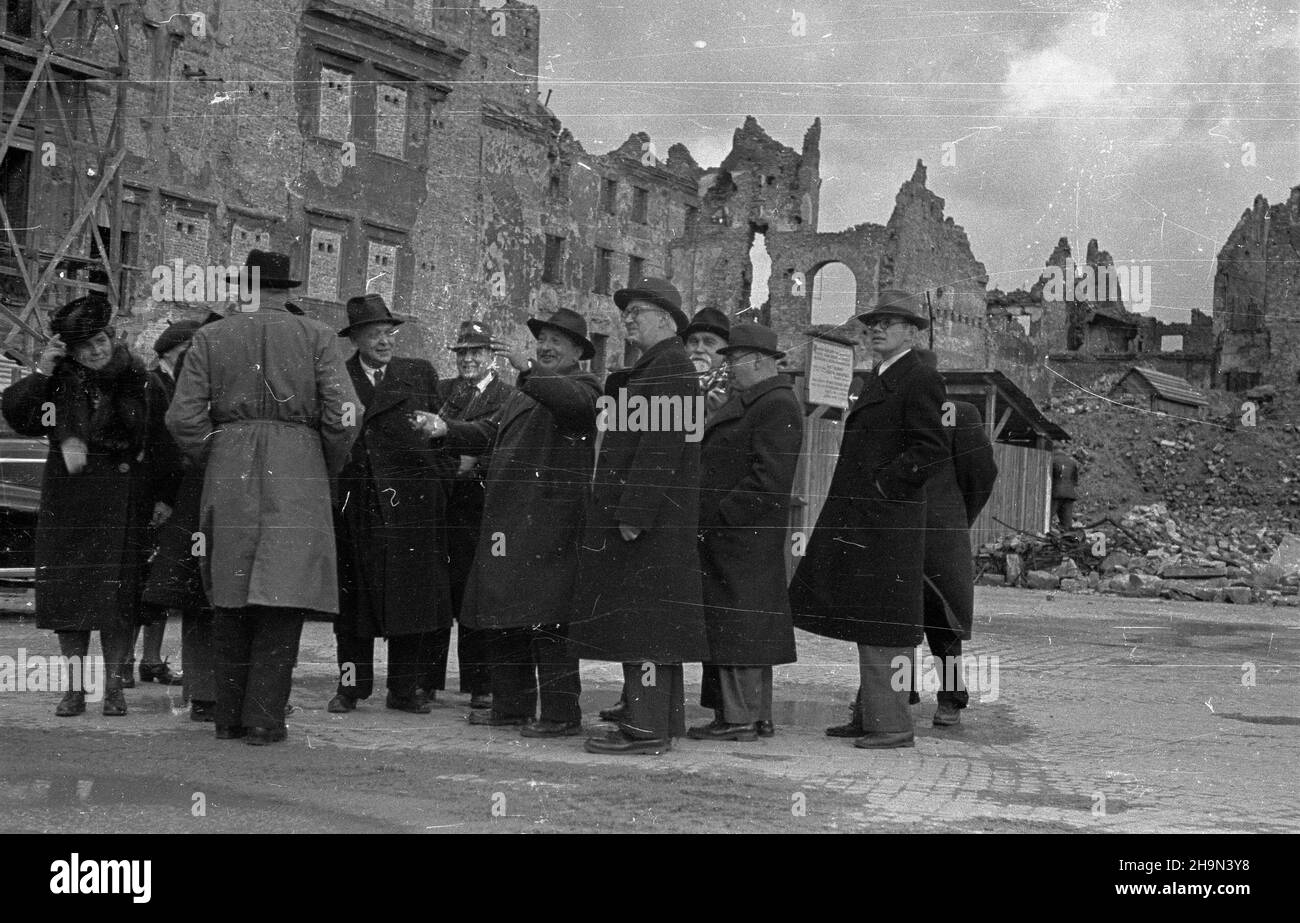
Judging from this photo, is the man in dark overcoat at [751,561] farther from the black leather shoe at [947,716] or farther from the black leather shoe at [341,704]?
the black leather shoe at [341,704]

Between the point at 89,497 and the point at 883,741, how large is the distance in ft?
14.9

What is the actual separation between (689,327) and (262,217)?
2184 centimetres

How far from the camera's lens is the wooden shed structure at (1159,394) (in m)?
47.5

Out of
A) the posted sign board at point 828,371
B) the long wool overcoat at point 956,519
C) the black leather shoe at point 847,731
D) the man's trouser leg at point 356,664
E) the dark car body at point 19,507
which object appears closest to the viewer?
the black leather shoe at point 847,731

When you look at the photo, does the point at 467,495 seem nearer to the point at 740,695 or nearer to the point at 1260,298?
the point at 740,695

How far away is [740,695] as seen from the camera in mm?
7742

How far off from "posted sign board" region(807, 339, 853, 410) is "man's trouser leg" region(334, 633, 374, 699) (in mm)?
9387

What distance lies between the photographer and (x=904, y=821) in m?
5.51

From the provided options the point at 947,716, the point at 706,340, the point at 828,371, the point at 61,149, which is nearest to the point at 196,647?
the point at 706,340

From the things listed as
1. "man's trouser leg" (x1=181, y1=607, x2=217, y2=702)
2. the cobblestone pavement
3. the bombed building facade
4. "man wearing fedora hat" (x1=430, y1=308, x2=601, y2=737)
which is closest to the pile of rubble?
the bombed building facade

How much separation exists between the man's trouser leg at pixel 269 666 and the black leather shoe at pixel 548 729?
1.28 metres

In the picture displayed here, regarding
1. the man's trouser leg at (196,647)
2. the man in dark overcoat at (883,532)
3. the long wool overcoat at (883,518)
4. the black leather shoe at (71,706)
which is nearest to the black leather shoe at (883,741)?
the man in dark overcoat at (883,532)
